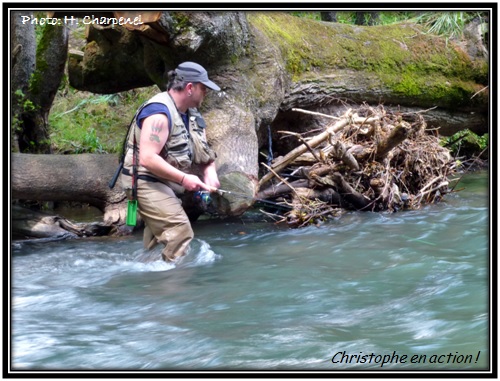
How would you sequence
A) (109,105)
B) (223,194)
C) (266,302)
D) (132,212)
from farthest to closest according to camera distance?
(109,105)
(223,194)
(132,212)
(266,302)

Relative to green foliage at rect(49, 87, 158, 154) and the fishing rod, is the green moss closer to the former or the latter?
the fishing rod

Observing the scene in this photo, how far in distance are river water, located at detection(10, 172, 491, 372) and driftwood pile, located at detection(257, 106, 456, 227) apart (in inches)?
22.6

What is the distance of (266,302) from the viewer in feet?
16.6

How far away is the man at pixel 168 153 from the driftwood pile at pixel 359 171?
188 centimetres

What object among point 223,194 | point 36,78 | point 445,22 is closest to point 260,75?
point 223,194

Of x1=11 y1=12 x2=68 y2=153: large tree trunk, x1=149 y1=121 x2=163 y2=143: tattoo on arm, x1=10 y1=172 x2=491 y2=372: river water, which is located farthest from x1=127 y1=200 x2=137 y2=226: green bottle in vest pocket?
x1=11 y1=12 x2=68 y2=153: large tree trunk

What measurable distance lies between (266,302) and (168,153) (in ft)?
6.09

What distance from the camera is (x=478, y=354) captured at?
3861 mm

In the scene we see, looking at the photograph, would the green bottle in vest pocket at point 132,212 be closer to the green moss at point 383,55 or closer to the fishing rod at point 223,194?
the fishing rod at point 223,194

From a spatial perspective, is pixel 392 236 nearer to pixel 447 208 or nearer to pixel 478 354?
pixel 447 208

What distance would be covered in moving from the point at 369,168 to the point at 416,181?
38.7 inches

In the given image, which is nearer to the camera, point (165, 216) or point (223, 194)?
point (165, 216)

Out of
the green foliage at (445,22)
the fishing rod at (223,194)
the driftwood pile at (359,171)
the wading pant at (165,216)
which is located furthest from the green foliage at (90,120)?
the green foliage at (445,22)

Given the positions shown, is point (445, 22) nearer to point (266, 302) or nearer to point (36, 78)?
point (36, 78)
